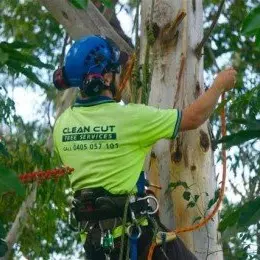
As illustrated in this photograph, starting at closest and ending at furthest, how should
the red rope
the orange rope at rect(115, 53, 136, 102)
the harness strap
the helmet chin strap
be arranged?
the harness strap
the helmet chin strap
the red rope
the orange rope at rect(115, 53, 136, 102)

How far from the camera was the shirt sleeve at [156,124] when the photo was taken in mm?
3752

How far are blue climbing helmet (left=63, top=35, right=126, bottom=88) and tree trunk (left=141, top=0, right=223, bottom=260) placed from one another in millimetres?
740

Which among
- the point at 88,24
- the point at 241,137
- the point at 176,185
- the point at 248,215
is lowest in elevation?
the point at 248,215

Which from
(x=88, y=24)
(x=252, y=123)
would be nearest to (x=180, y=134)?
(x=88, y=24)

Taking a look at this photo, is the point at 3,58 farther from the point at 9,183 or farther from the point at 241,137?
the point at 241,137

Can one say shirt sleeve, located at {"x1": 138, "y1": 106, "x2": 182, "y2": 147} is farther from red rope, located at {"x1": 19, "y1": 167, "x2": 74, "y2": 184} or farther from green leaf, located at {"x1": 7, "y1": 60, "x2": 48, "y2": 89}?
green leaf, located at {"x1": 7, "y1": 60, "x2": 48, "y2": 89}

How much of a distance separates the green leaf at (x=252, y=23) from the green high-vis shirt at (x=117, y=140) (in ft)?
3.47

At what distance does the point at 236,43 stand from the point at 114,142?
660 centimetres

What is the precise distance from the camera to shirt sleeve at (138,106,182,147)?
3752mm

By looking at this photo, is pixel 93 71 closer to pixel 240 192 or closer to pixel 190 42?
pixel 190 42

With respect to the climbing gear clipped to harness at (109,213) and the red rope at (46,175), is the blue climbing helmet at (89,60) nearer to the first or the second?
the red rope at (46,175)

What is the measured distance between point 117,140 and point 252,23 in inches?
46.4

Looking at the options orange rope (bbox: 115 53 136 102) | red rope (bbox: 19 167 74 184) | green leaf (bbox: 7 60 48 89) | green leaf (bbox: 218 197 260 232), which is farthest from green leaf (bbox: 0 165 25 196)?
orange rope (bbox: 115 53 136 102)

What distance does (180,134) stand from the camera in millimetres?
4656
